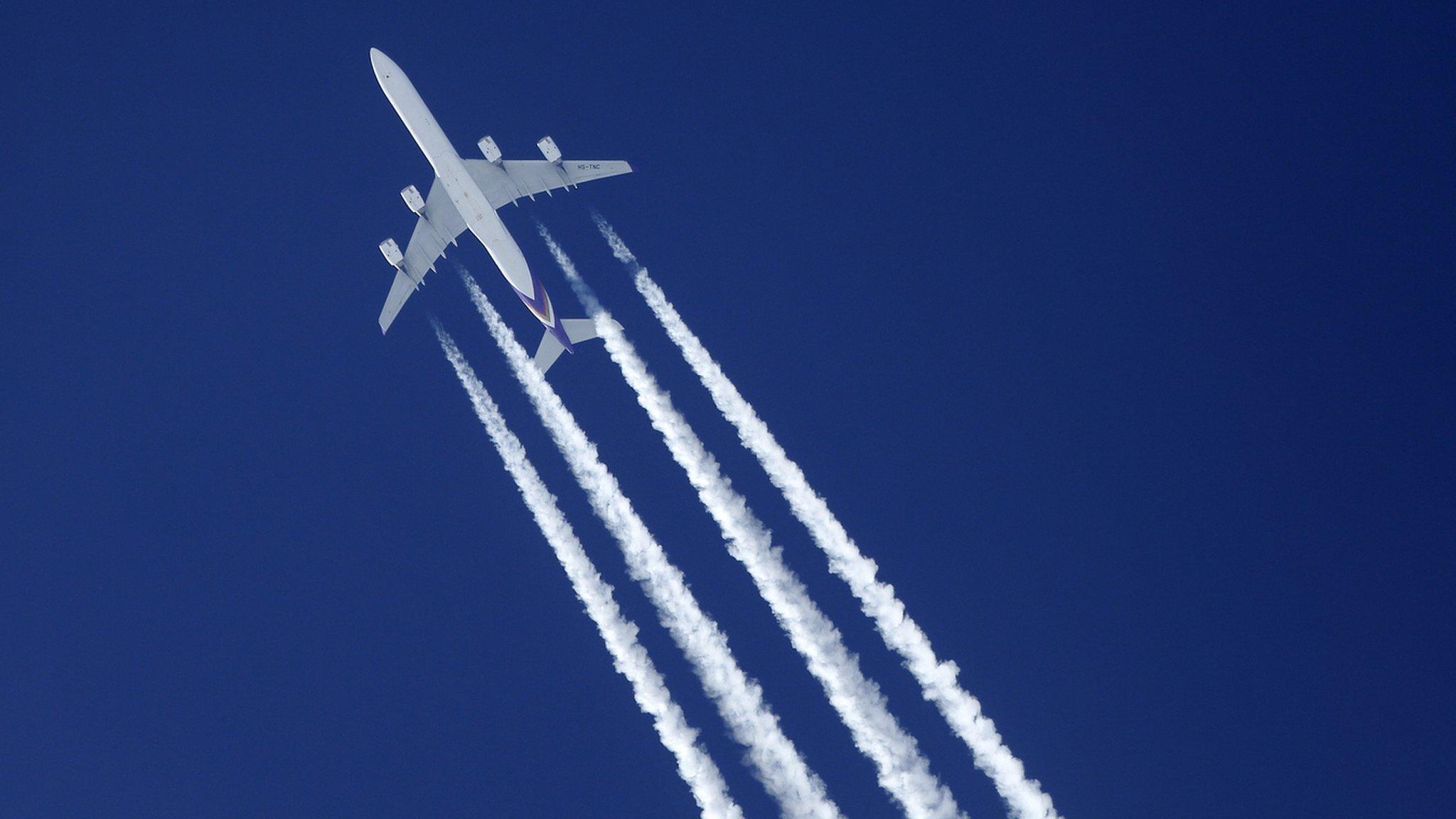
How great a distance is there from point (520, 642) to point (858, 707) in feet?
64.7

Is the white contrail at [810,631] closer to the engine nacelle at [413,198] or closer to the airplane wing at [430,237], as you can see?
the airplane wing at [430,237]

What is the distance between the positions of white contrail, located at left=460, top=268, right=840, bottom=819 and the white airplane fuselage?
4.55m

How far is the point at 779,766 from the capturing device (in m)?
46.4

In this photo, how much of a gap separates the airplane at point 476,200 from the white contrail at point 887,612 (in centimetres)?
795

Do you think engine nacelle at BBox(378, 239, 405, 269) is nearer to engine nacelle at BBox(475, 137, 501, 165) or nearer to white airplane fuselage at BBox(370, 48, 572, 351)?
white airplane fuselage at BBox(370, 48, 572, 351)

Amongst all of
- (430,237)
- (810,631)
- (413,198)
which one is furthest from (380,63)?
(810,631)

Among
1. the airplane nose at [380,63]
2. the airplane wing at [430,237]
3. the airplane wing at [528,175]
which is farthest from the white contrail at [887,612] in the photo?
the airplane nose at [380,63]

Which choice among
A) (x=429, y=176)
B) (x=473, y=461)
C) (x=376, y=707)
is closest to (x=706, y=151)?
(x=429, y=176)

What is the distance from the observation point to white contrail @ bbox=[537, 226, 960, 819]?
45219 millimetres

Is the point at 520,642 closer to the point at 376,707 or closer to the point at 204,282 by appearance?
the point at 376,707

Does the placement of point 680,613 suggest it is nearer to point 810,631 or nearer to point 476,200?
point 810,631

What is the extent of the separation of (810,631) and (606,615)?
9631mm

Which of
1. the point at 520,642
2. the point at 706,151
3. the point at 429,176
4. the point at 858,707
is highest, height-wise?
the point at 429,176

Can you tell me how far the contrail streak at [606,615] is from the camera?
4741 cm
